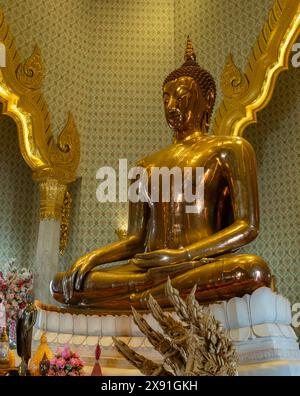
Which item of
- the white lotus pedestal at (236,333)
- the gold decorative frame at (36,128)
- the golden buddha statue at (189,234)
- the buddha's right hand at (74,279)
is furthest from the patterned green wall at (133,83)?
the white lotus pedestal at (236,333)

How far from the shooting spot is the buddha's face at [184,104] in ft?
10.3

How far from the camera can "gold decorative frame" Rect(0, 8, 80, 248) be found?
5094 mm

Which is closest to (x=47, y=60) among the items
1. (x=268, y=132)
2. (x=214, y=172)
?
(x=268, y=132)

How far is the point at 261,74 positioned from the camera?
16.1 ft

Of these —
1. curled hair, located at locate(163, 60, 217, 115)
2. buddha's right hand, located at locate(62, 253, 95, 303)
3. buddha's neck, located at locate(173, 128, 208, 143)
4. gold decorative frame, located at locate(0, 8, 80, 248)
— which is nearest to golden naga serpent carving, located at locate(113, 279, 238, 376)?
buddha's right hand, located at locate(62, 253, 95, 303)

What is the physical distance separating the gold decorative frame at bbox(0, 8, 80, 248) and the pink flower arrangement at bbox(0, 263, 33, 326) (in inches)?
28.6

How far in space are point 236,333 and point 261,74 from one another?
3.59 metres

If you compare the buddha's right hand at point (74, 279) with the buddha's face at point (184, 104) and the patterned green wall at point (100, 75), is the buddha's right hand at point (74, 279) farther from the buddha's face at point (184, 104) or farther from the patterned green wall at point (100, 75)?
the patterned green wall at point (100, 75)

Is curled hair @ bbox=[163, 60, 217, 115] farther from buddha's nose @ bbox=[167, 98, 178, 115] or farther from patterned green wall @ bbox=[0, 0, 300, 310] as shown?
patterned green wall @ bbox=[0, 0, 300, 310]

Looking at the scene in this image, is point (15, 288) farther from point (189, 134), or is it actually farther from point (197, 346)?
point (197, 346)

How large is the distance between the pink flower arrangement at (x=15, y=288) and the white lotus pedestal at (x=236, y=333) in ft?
7.66

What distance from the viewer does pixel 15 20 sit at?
17.8 feet

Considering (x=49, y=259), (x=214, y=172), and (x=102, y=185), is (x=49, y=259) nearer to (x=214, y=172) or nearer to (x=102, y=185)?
(x=102, y=185)

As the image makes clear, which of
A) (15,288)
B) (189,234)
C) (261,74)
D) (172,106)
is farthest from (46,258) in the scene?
(261,74)
